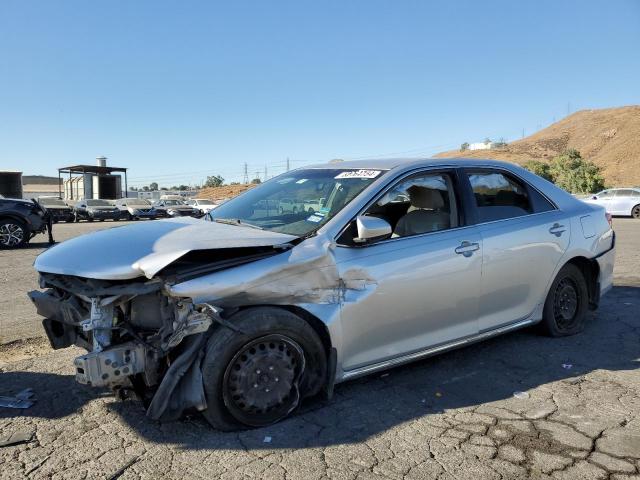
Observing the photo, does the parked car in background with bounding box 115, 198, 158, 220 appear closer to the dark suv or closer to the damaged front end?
the dark suv

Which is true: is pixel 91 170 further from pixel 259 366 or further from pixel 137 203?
pixel 259 366

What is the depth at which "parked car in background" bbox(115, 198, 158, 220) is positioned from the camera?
37.5 metres

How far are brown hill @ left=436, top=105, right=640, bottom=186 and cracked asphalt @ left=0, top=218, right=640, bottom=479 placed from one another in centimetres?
6405

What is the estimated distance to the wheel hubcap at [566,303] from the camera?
15.9ft

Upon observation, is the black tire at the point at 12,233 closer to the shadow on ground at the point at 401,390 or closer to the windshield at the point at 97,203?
the shadow on ground at the point at 401,390

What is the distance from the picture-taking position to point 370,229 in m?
3.29

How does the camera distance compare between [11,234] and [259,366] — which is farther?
[11,234]

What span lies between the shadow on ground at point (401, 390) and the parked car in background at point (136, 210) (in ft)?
113

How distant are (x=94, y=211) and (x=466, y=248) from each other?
35436 mm

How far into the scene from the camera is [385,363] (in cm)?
357

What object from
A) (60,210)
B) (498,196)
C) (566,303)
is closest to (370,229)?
(498,196)

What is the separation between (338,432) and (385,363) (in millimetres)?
639

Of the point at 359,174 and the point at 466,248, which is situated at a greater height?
the point at 359,174

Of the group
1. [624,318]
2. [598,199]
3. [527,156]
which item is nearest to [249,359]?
[624,318]
